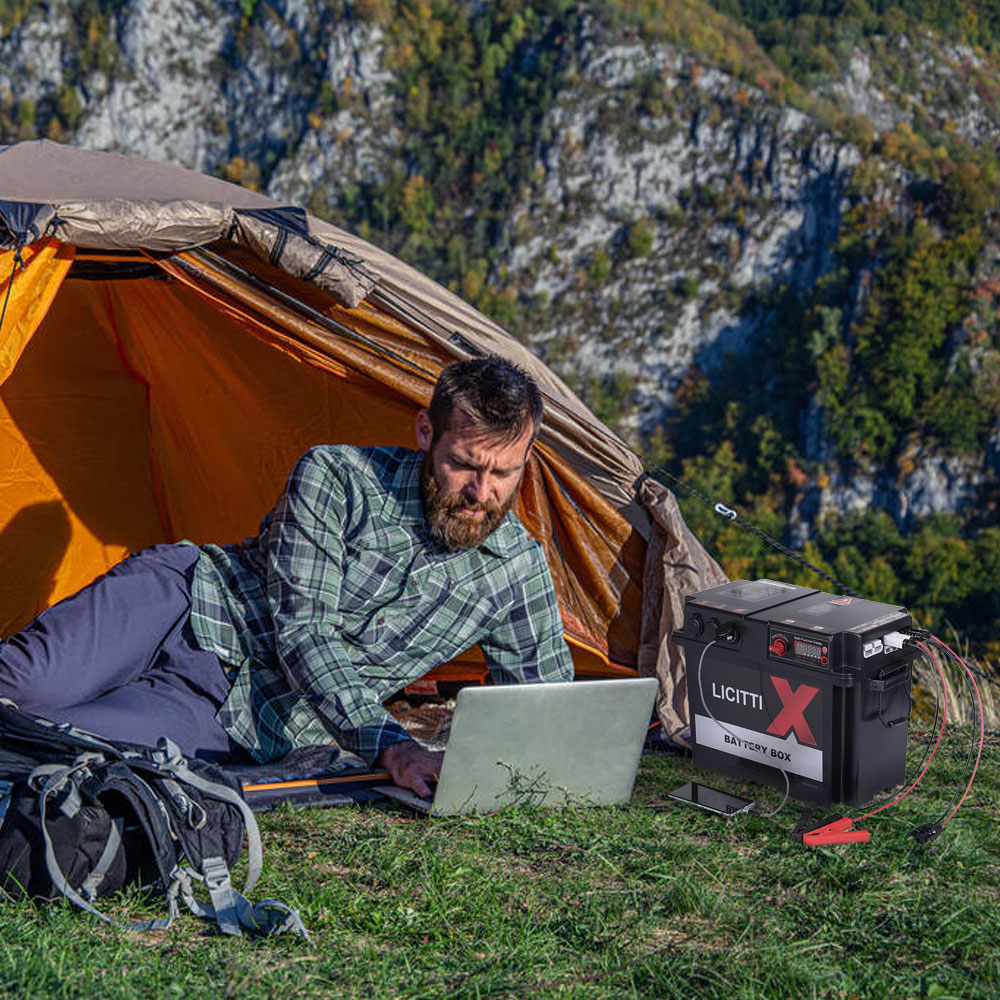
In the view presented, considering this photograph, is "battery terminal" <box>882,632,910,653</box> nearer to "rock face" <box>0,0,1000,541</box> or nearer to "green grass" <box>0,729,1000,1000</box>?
"green grass" <box>0,729,1000,1000</box>

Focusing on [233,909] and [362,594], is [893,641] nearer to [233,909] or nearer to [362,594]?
[362,594]

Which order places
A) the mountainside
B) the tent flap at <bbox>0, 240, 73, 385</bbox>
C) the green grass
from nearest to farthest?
the green grass → the tent flap at <bbox>0, 240, 73, 385</bbox> → the mountainside

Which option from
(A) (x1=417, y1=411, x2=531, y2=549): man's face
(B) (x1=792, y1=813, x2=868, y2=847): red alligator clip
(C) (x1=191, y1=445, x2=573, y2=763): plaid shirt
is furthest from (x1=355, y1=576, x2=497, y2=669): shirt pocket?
(B) (x1=792, y1=813, x2=868, y2=847): red alligator clip

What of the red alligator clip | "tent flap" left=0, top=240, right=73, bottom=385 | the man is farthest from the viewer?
"tent flap" left=0, top=240, right=73, bottom=385

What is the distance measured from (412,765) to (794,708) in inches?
39.8

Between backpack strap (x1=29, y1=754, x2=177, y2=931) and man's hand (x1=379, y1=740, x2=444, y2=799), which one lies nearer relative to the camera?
backpack strap (x1=29, y1=754, x2=177, y2=931)

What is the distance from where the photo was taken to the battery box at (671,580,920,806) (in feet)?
9.80

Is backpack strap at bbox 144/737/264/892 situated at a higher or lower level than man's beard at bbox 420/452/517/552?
lower

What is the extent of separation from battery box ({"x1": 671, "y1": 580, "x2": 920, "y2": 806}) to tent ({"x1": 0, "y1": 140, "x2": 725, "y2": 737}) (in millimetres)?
457

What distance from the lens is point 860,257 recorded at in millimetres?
53938

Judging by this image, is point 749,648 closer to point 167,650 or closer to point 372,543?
point 372,543

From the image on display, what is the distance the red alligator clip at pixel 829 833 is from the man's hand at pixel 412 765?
33.9 inches

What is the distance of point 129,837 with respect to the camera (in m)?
2.28

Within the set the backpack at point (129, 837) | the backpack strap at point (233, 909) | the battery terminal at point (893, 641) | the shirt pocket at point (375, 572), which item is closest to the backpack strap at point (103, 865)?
the backpack at point (129, 837)
